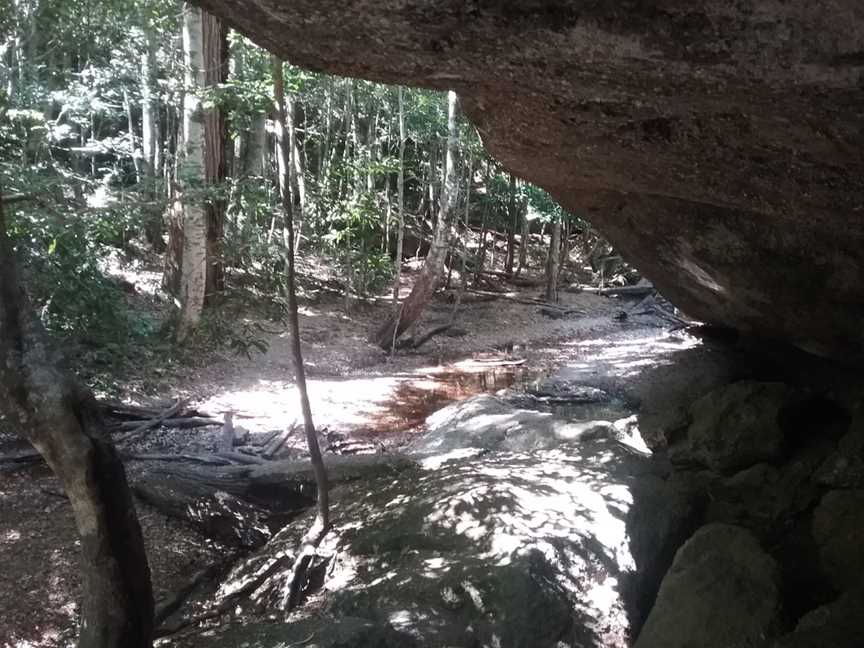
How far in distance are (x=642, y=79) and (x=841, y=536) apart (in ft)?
9.60

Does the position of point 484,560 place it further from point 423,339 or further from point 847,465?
point 423,339

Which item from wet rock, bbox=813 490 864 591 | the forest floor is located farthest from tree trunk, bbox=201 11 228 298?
wet rock, bbox=813 490 864 591

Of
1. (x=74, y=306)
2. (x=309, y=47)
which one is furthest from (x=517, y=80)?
(x=74, y=306)

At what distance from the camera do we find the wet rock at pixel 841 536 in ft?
13.5

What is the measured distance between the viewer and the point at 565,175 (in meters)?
5.44

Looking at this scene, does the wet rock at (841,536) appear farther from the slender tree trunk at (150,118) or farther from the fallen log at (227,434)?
the slender tree trunk at (150,118)

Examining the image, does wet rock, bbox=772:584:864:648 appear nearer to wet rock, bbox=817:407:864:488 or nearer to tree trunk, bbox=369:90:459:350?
wet rock, bbox=817:407:864:488

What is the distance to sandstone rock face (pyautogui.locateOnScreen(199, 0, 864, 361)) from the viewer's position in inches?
103

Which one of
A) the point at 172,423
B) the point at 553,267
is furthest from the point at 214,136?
the point at 553,267

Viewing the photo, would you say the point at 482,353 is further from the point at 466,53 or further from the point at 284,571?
the point at 466,53

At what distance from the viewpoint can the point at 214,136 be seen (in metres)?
11.4

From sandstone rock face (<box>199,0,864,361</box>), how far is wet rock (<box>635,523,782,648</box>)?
2.07 meters

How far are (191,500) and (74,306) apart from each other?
93.7 inches

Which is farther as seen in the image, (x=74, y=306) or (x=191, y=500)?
(x=74, y=306)
